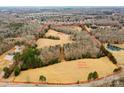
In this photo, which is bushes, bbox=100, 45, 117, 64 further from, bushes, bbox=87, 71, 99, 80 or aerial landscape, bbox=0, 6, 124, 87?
bushes, bbox=87, 71, 99, 80

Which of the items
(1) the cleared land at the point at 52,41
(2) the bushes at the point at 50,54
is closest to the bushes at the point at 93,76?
(2) the bushes at the point at 50,54

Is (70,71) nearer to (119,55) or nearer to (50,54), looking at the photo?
(50,54)

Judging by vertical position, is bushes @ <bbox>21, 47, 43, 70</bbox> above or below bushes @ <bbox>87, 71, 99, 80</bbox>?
above

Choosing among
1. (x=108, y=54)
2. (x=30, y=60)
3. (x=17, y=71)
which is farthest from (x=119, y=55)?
(x=17, y=71)

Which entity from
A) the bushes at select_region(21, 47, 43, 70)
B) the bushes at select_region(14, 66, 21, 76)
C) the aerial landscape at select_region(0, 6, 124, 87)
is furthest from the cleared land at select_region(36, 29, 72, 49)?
the bushes at select_region(14, 66, 21, 76)
